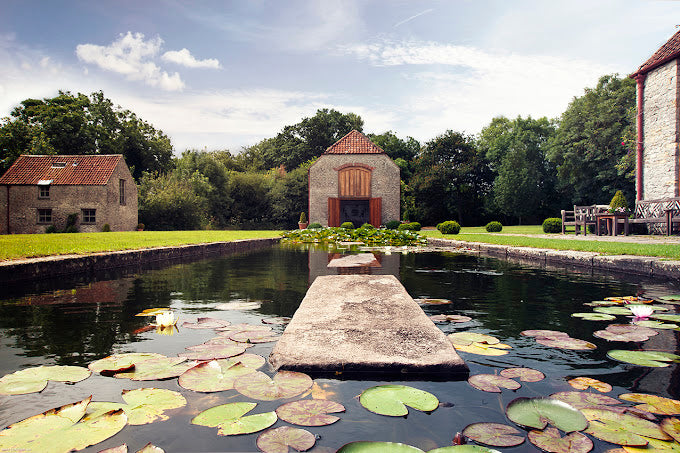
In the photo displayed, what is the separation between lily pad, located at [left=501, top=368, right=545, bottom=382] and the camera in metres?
1.88

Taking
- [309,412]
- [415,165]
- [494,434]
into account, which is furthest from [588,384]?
[415,165]

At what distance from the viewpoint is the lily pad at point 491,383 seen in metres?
1.76

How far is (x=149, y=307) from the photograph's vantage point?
3701 mm

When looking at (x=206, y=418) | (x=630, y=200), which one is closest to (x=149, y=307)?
(x=206, y=418)

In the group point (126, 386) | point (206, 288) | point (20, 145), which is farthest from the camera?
point (20, 145)

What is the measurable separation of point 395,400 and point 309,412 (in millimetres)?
356

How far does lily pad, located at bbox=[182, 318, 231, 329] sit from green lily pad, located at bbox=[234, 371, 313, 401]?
1.12 meters

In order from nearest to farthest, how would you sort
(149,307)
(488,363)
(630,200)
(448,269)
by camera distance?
(488,363) < (149,307) < (448,269) < (630,200)

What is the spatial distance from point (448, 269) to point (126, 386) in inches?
215

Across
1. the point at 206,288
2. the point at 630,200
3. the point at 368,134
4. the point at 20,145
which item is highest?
the point at 368,134

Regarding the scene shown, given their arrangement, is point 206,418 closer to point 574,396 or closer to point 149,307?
point 574,396

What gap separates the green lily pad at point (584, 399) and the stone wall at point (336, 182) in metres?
23.5

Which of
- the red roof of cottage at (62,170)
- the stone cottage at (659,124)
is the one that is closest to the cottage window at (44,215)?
the red roof of cottage at (62,170)

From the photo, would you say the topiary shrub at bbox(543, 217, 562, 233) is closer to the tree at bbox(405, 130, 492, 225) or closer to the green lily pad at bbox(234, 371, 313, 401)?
the tree at bbox(405, 130, 492, 225)
